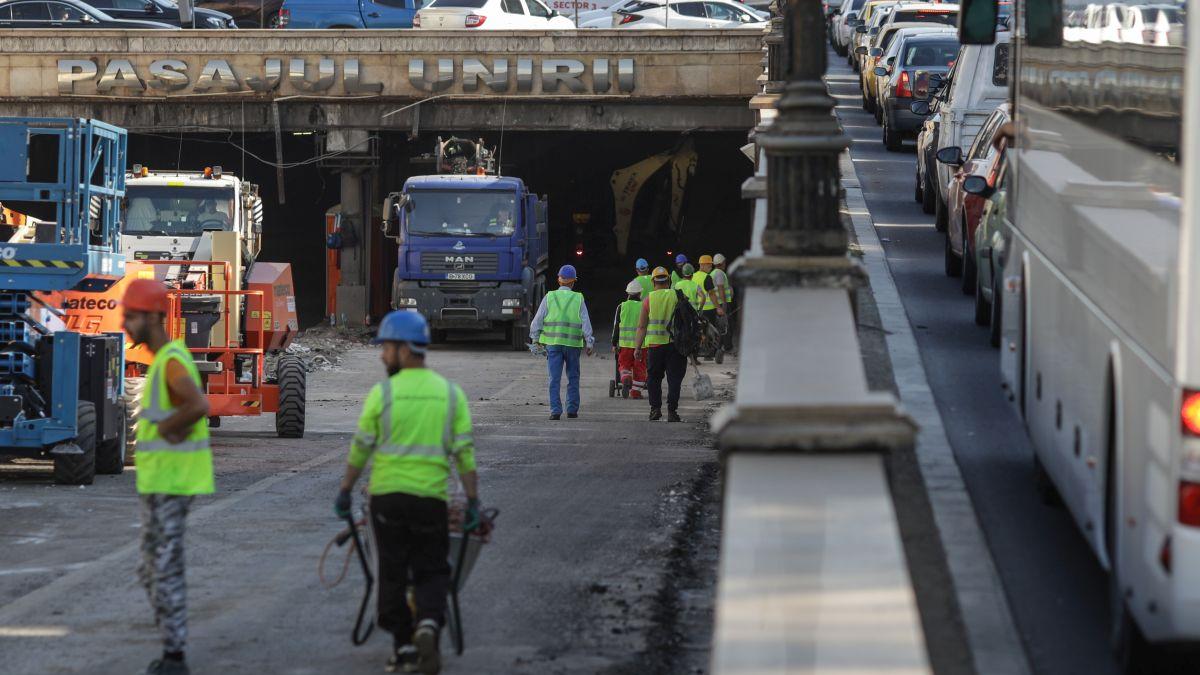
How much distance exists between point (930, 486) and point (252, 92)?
32405 mm

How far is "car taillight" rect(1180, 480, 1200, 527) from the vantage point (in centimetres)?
606

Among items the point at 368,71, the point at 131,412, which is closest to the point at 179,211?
the point at 131,412

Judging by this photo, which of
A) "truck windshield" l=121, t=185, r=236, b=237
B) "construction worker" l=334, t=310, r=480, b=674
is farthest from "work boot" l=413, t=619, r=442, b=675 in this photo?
"truck windshield" l=121, t=185, r=236, b=237

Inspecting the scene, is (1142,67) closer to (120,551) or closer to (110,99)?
(120,551)

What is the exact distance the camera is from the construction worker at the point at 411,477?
27.4 ft

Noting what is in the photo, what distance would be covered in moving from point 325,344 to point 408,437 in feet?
96.9

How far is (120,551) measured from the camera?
12.3 metres

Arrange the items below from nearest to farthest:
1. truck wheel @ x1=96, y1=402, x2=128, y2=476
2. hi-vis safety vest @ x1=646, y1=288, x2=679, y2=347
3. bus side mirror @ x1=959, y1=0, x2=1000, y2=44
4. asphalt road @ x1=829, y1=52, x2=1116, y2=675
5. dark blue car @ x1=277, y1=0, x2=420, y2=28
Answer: asphalt road @ x1=829, y1=52, x2=1116, y2=675 → bus side mirror @ x1=959, y1=0, x2=1000, y2=44 → truck wheel @ x1=96, y1=402, x2=128, y2=476 → hi-vis safety vest @ x1=646, y1=288, x2=679, y2=347 → dark blue car @ x1=277, y1=0, x2=420, y2=28

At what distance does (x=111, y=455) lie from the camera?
56.5ft

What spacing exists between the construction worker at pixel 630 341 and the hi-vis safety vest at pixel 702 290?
1.32 meters

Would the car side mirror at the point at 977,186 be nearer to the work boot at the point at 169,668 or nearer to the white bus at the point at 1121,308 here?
the white bus at the point at 1121,308

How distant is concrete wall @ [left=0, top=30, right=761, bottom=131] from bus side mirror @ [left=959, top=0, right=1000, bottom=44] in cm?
2819

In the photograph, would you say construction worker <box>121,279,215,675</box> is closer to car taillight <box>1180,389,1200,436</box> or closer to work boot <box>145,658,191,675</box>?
work boot <box>145,658,191,675</box>

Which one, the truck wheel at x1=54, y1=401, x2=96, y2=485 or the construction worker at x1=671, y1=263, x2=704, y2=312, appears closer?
the truck wheel at x1=54, y1=401, x2=96, y2=485
